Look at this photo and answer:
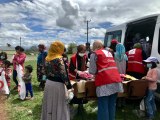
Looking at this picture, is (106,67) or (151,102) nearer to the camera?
(106,67)

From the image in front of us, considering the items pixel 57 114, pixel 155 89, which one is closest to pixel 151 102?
pixel 155 89

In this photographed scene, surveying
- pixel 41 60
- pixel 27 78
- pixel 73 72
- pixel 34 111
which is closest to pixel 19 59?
pixel 41 60

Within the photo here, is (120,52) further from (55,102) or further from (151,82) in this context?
(55,102)

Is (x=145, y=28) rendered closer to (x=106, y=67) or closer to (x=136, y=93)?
(x=136, y=93)

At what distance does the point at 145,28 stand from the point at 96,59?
4.00 meters

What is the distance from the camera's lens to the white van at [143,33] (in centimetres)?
716

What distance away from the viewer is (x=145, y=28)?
9.05 metres

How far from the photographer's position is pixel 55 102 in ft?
17.7

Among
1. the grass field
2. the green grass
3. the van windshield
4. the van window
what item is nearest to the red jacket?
the green grass

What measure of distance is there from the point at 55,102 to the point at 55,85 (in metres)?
0.32

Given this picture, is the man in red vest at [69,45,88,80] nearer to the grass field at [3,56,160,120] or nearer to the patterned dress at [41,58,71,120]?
the grass field at [3,56,160,120]

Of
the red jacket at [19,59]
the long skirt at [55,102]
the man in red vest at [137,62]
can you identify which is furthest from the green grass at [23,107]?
the man in red vest at [137,62]

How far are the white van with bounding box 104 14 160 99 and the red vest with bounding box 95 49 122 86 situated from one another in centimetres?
185

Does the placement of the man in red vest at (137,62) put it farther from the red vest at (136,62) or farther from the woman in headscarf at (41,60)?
the woman in headscarf at (41,60)
